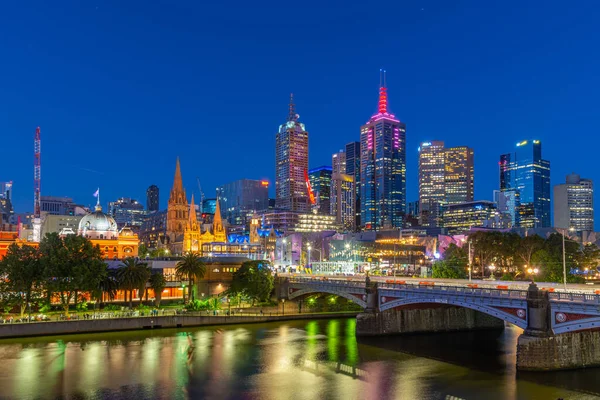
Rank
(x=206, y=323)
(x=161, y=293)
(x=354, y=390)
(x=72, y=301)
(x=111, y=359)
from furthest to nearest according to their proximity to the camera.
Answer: (x=161, y=293) → (x=72, y=301) → (x=206, y=323) → (x=111, y=359) → (x=354, y=390)

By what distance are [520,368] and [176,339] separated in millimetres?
52216

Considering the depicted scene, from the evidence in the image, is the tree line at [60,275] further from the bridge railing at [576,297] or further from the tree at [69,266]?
the bridge railing at [576,297]

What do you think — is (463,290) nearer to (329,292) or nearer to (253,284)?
(329,292)

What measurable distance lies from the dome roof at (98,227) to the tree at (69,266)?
7302 cm

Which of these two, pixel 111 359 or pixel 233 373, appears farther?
pixel 111 359

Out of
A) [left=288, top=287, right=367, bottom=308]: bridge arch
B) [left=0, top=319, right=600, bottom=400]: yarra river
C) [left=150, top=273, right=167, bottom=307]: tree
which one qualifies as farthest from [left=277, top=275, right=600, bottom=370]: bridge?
[left=150, top=273, right=167, bottom=307]: tree

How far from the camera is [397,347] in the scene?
3302 inches


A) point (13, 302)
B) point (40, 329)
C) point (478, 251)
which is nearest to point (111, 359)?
point (40, 329)

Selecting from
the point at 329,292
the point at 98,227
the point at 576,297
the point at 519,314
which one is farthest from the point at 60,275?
the point at 576,297

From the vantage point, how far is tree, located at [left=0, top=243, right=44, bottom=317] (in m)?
94.8

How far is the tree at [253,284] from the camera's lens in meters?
121

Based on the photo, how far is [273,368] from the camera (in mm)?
68938

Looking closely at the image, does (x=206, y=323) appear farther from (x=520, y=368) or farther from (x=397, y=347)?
(x=520, y=368)

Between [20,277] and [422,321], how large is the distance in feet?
231
